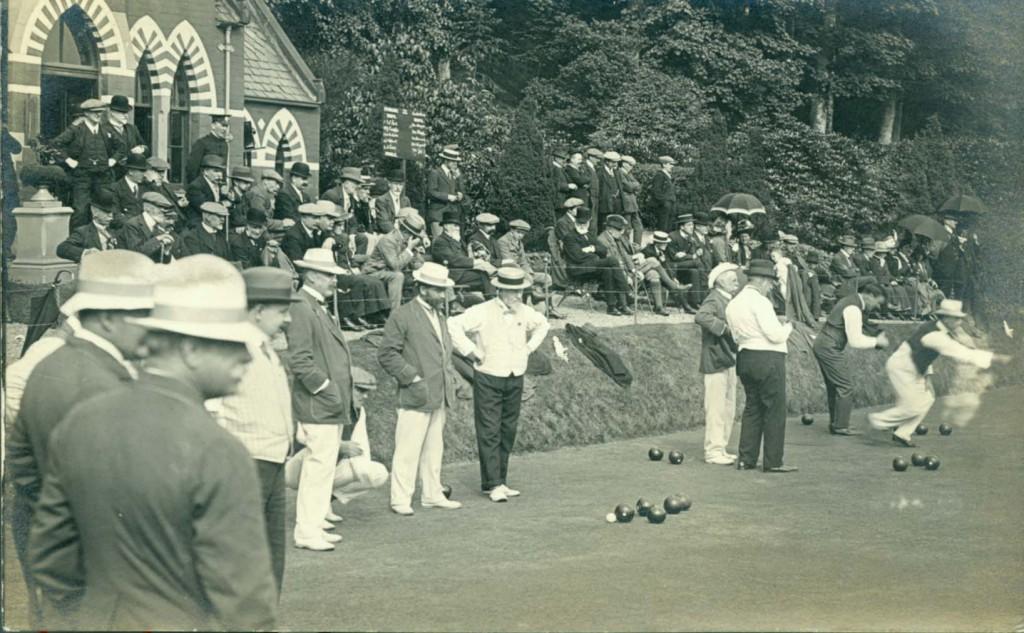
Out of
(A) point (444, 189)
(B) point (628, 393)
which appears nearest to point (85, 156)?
(A) point (444, 189)

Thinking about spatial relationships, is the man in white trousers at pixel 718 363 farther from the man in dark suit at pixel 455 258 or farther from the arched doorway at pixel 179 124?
the arched doorway at pixel 179 124

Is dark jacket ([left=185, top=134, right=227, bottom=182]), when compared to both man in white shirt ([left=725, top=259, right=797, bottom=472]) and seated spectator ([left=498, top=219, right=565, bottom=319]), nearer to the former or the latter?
seated spectator ([left=498, top=219, right=565, bottom=319])

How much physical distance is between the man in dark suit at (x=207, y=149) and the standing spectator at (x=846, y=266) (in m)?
6.01

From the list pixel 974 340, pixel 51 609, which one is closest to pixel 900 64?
pixel 974 340

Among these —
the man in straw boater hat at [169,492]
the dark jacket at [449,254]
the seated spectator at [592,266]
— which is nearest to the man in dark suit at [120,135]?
the dark jacket at [449,254]

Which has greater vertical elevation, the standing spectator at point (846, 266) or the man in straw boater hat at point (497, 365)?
the standing spectator at point (846, 266)

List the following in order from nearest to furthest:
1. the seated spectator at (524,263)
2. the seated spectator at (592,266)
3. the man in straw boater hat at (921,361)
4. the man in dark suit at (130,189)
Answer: the man in dark suit at (130,189), the man in straw boater hat at (921,361), the seated spectator at (524,263), the seated spectator at (592,266)

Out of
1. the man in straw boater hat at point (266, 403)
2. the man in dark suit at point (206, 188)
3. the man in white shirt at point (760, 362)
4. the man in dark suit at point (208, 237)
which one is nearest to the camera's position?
the man in straw boater hat at point (266, 403)

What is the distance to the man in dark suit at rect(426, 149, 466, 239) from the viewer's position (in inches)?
525

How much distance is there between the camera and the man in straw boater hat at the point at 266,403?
19.2 feet

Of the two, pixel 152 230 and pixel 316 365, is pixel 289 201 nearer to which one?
pixel 152 230

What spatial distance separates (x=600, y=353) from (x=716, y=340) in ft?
6.22

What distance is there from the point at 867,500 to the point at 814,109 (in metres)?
3.84

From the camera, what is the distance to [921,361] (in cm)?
1193
